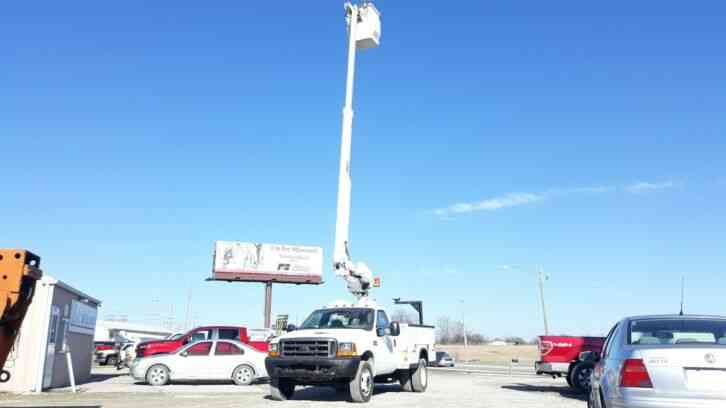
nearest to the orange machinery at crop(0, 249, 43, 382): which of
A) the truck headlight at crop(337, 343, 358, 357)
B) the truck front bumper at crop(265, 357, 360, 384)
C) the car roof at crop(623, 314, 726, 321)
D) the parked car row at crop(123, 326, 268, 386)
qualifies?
the car roof at crop(623, 314, 726, 321)

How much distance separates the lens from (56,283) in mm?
17516

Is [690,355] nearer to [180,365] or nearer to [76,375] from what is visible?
[180,365]

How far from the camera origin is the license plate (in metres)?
5.91

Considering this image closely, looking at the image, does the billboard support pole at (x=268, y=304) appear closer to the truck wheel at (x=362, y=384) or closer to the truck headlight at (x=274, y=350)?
the truck headlight at (x=274, y=350)

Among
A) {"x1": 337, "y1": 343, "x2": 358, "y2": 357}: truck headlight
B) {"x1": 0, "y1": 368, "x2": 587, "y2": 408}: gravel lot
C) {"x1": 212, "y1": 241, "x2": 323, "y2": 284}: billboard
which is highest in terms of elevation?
{"x1": 212, "y1": 241, "x2": 323, "y2": 284}: billboard

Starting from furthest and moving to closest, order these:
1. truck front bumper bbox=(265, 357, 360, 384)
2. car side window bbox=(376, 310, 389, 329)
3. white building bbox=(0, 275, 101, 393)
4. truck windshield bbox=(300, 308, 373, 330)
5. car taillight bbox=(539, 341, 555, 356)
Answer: white building bbox=(0, 275, 101, 393), car taillight bbox=(539, 341, 555, 356), car side window bbox=(376, 310, 389, 329), truck windshield bbox=(300, 308, 373, 330), truck front bumper bbox=(265, 357, 360, 384)

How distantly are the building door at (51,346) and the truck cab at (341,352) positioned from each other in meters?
7.17

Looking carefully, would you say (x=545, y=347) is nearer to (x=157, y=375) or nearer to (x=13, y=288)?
(x=157, y=375)

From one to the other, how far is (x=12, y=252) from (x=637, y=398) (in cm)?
593

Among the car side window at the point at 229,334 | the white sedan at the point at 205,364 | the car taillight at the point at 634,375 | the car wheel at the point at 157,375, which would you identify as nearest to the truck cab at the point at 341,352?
the white sedan at the point at 205,364

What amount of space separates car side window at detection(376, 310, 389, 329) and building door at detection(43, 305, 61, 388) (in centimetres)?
905

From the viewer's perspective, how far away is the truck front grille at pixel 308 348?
13367 mm

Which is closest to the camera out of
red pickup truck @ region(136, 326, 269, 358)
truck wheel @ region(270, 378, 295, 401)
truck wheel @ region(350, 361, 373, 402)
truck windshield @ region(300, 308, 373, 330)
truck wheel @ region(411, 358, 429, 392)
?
truck wheel @ region(350, 361, 373, 402)

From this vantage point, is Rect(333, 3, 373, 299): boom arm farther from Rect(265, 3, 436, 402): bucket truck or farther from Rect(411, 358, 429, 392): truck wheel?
Rect(411, 358, 429, 392): truck wheel
